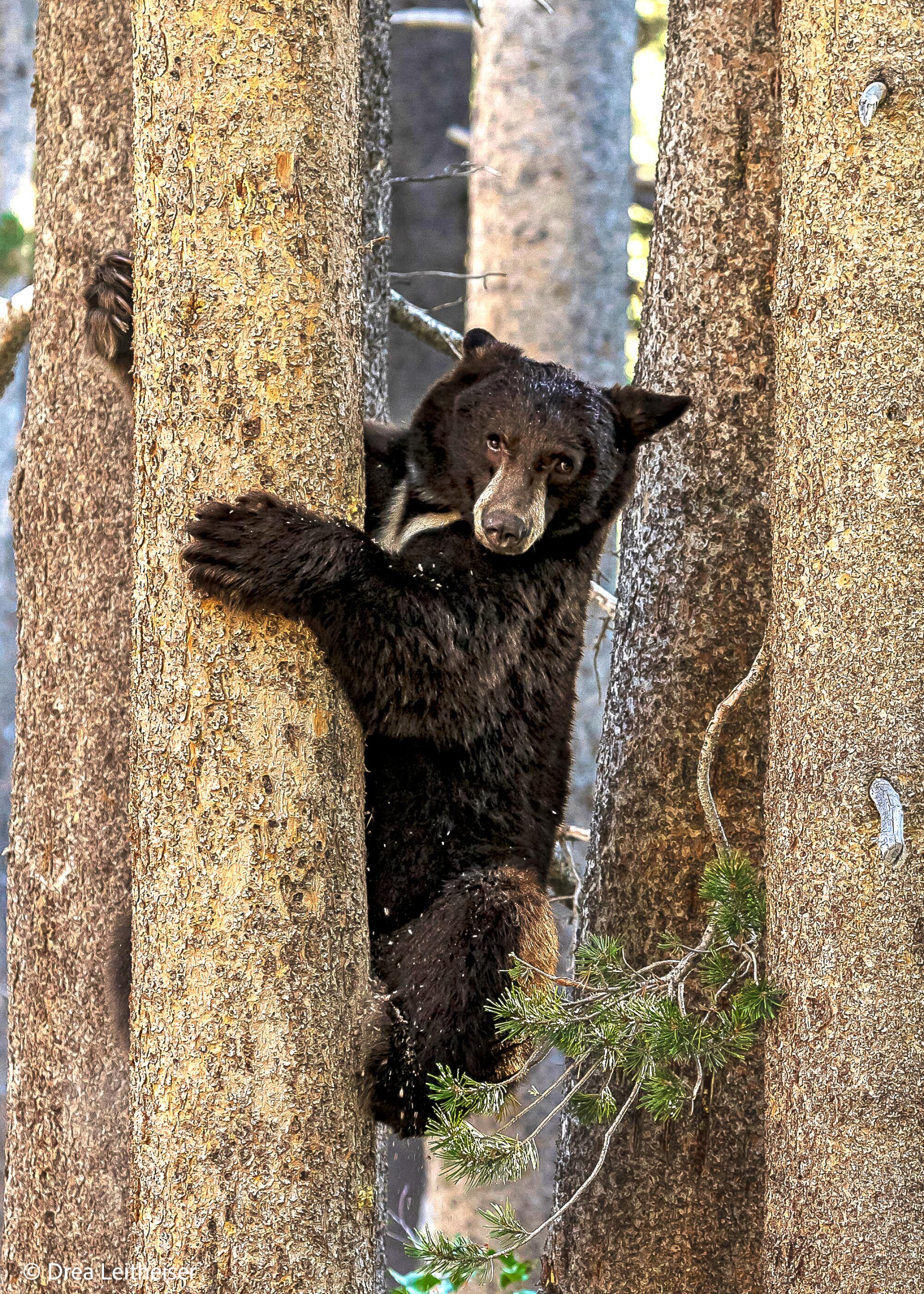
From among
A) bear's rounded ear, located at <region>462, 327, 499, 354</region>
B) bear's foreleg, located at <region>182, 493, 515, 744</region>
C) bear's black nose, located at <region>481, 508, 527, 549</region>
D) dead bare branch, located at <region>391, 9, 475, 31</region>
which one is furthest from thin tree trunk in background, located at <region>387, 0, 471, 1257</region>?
bear's foreleg, located at <region>182, 493, 515, 744</region>

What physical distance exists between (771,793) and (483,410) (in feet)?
5.42

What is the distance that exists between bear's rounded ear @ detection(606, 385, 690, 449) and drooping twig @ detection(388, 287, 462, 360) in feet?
4.31

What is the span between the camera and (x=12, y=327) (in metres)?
4.79

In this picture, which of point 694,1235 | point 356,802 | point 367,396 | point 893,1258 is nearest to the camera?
point 893,1258

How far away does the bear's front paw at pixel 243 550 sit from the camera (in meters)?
2.62

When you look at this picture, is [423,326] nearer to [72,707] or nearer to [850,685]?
[72,707]

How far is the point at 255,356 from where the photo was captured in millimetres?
2627

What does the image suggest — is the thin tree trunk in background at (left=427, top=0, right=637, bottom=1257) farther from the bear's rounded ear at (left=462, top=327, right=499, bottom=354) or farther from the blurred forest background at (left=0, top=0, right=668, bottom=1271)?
the bear's rounded ear at (left=462, top=327, right=499, bottom=354)

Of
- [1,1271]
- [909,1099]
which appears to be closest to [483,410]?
[909,1099]

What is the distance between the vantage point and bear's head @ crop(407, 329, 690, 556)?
12.8ft

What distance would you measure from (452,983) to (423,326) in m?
2.88

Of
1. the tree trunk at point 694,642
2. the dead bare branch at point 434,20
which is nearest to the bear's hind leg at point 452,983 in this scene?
the tree trunk at point 694,642

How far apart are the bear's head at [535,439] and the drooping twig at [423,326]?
1.10m

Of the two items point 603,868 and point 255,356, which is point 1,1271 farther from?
point 255,356
